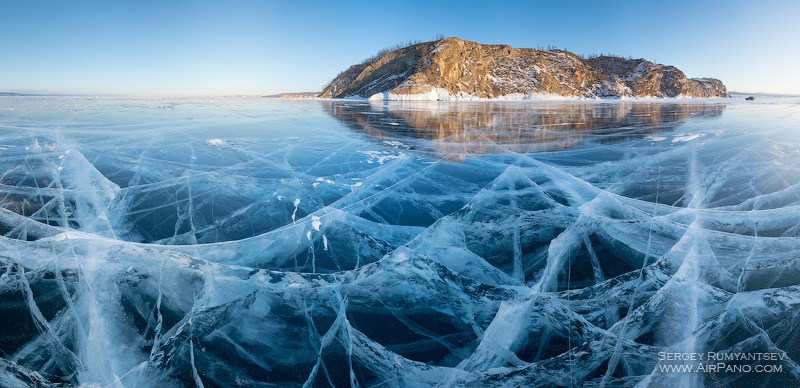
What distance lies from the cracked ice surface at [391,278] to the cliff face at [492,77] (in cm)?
7354

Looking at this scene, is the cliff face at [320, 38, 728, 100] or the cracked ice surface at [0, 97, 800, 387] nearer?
the cracked ice surface at [0, 97, 800, 387]

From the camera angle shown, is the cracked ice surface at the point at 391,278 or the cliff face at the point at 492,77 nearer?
the cracked ice surface at the point at 391,278

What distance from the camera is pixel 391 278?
3.03 metres

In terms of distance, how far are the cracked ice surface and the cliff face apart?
73539 mm

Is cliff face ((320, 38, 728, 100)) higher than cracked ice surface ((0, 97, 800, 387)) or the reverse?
higher

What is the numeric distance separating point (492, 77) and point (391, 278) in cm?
9902

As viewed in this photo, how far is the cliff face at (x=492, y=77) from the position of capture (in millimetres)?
83875

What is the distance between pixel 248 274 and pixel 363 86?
103 metres

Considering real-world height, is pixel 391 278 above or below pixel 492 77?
below

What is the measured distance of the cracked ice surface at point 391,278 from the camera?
231 centimetres

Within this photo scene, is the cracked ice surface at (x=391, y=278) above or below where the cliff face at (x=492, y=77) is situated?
below

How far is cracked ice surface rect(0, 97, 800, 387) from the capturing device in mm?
2309

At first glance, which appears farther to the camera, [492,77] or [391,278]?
[492,77]

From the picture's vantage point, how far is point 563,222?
3.89 meters
